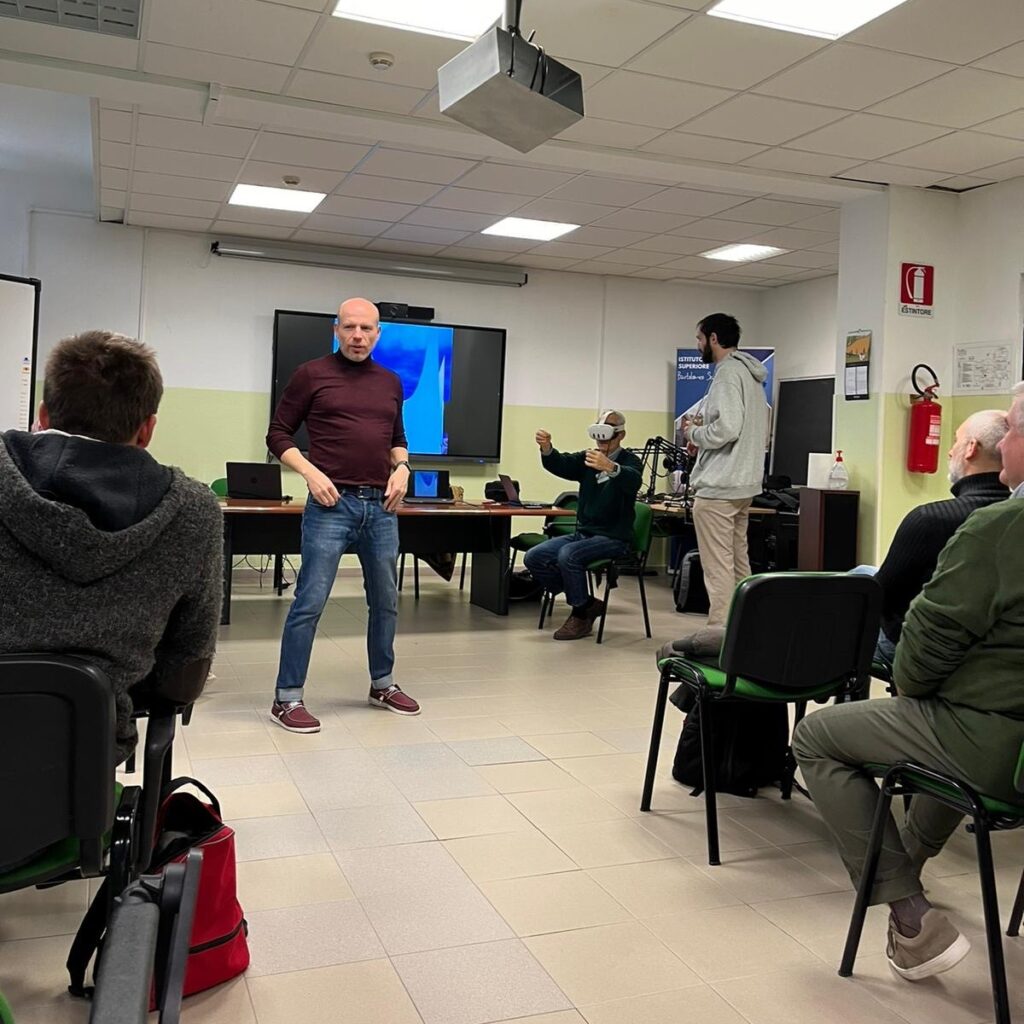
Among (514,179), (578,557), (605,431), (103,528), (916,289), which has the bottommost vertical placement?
(578,557)

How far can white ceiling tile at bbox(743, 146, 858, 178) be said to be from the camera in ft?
17.7

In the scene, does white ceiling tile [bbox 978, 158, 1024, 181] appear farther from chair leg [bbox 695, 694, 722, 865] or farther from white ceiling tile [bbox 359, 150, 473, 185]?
chair leg [bbox 695, 694, 722, 865]

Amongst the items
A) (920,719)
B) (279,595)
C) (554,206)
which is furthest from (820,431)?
(920,719)

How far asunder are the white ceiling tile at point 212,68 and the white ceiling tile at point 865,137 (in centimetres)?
258

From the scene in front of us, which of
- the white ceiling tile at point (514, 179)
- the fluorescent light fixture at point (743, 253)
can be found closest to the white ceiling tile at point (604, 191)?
the white ceiling tile at point (514, 179)

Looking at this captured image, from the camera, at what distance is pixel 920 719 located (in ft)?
7.02

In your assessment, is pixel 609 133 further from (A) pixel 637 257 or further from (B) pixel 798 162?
(A) pixel 637 257

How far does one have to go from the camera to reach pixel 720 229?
7.41 m

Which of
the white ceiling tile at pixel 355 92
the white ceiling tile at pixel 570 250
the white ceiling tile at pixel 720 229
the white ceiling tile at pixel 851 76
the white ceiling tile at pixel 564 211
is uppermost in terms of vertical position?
the white ceiling tile at pixel 570 250

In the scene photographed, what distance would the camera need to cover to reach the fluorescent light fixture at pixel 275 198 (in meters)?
6.73

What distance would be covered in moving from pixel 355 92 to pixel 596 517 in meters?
2.63

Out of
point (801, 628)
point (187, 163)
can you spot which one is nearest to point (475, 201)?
point (187, 163)

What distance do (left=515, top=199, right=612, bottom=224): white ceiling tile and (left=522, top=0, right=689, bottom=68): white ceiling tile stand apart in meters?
2.64

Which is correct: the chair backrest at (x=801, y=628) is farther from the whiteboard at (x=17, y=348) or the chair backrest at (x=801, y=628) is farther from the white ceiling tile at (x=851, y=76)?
the whiteboard at (x=17, y=348)
